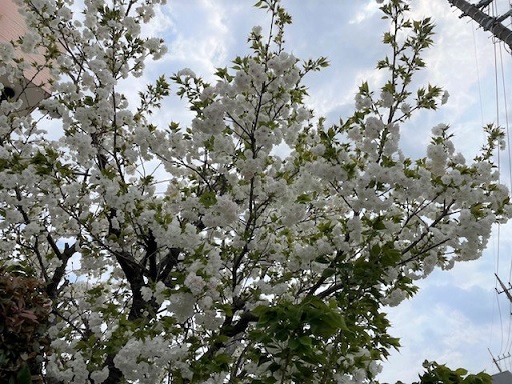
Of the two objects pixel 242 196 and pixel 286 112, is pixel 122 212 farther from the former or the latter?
pixel 286 112

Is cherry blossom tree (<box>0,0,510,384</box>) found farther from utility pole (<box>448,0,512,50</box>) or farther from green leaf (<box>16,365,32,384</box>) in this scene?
utility pole (<box>448,0,512,50</box>)

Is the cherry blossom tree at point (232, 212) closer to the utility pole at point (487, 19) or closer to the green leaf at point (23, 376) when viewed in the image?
the green leaf at point (23, 376)

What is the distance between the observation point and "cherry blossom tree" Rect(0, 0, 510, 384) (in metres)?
3.82

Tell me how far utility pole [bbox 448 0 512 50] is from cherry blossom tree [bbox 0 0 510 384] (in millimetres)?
12442

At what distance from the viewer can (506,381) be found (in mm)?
17500

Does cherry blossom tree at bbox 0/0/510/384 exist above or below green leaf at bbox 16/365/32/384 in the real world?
above

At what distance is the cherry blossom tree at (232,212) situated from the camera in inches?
151

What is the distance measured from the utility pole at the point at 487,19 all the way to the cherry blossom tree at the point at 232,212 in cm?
1244

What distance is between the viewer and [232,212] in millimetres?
4590

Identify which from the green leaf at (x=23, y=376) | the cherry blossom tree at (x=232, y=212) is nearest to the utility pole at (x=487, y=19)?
the cherry blossom tree at (x=232, y=212)

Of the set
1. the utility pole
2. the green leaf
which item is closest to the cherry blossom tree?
the green leaf

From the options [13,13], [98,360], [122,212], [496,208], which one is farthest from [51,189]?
[13,13]

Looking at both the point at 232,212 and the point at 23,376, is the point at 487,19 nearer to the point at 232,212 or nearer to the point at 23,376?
the point at 232,212

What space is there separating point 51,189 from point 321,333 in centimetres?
385
